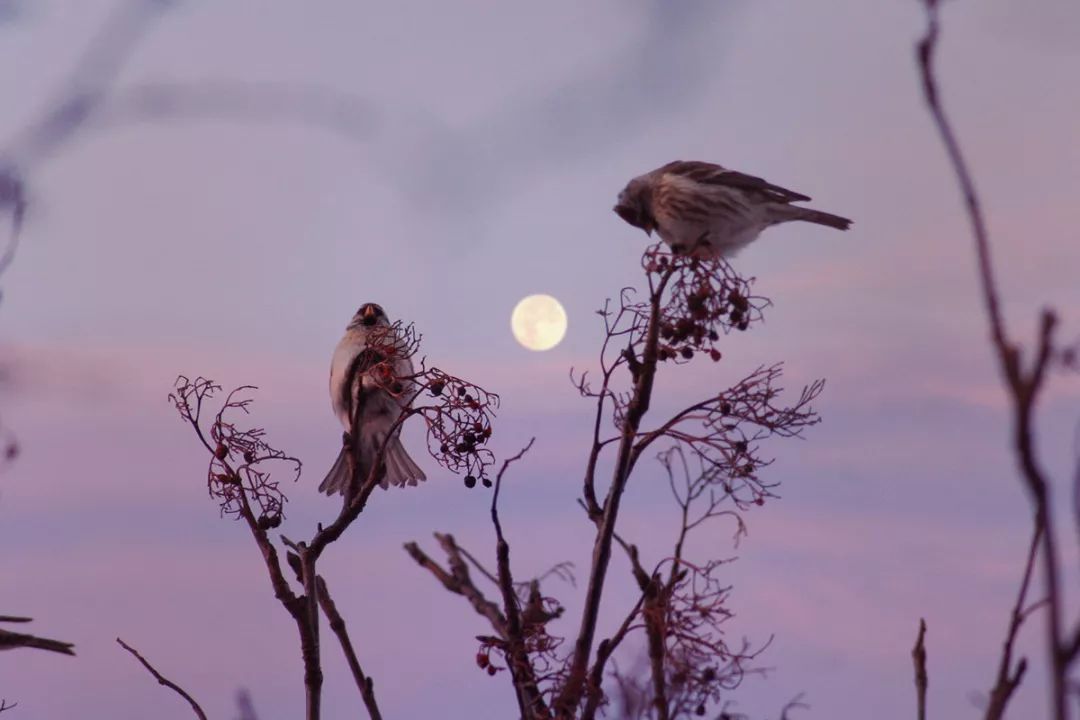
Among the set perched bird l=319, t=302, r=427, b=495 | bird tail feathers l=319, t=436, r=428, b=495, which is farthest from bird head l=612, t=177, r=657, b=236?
bird tail feathers l=319, t=436, r=428, b=495

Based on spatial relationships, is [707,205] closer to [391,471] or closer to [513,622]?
[391,471]

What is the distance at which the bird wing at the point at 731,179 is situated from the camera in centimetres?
545

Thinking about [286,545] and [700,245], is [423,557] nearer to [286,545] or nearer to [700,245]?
[286,545]

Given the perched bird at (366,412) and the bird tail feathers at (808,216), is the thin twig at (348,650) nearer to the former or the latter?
the perched bird at (366,412)

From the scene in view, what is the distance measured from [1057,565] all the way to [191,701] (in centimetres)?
269

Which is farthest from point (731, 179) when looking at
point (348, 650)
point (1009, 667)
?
point (1009, 667)

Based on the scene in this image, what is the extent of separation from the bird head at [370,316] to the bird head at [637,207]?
1812 mm

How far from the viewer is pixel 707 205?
5.17m

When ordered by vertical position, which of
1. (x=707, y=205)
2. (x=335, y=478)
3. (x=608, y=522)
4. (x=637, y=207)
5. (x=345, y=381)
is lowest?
(x=608, y=522)

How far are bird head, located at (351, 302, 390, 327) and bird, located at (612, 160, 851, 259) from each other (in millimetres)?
1853

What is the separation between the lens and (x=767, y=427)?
9.30 ft

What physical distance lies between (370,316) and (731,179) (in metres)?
2.34

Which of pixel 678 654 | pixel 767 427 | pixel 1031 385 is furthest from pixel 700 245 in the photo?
pixel 1031 385

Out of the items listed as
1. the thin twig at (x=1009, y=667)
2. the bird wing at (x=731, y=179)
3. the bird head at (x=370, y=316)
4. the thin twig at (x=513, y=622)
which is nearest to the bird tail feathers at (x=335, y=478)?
the bird head at (x=370, y=316)
